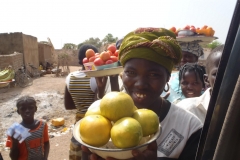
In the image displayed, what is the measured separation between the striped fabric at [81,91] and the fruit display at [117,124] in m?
1.87

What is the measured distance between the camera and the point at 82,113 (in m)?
3.05

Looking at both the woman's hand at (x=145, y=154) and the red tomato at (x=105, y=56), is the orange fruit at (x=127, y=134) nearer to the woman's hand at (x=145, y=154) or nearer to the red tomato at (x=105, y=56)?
the woman's hand at (x=145, y=154)

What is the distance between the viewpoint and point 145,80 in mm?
1370

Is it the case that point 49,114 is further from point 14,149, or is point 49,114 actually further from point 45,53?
point 45,53

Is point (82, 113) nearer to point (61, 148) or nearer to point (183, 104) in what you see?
point (183, 104)

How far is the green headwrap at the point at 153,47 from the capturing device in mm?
1362

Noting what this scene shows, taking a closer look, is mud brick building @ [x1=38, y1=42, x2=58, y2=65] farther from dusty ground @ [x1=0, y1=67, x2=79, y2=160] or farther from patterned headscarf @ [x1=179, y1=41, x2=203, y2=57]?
patterned headscarf @ [x1=179, y1=41, x2=203, y2=57]

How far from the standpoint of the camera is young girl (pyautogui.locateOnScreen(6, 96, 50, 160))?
298 centimetres

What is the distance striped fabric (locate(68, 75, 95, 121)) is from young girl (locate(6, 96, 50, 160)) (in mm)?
700

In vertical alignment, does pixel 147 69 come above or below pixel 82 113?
above

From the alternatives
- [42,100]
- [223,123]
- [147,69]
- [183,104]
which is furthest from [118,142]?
[42,100]

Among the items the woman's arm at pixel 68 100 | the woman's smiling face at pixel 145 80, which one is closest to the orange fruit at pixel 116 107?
the woman's smiling face at pixel 145 80

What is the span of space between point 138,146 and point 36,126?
259 cm

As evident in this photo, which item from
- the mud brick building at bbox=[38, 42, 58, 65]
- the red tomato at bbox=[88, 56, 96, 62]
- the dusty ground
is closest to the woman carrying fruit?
the red tomato at bbox=[88, 56, 96, 62]
